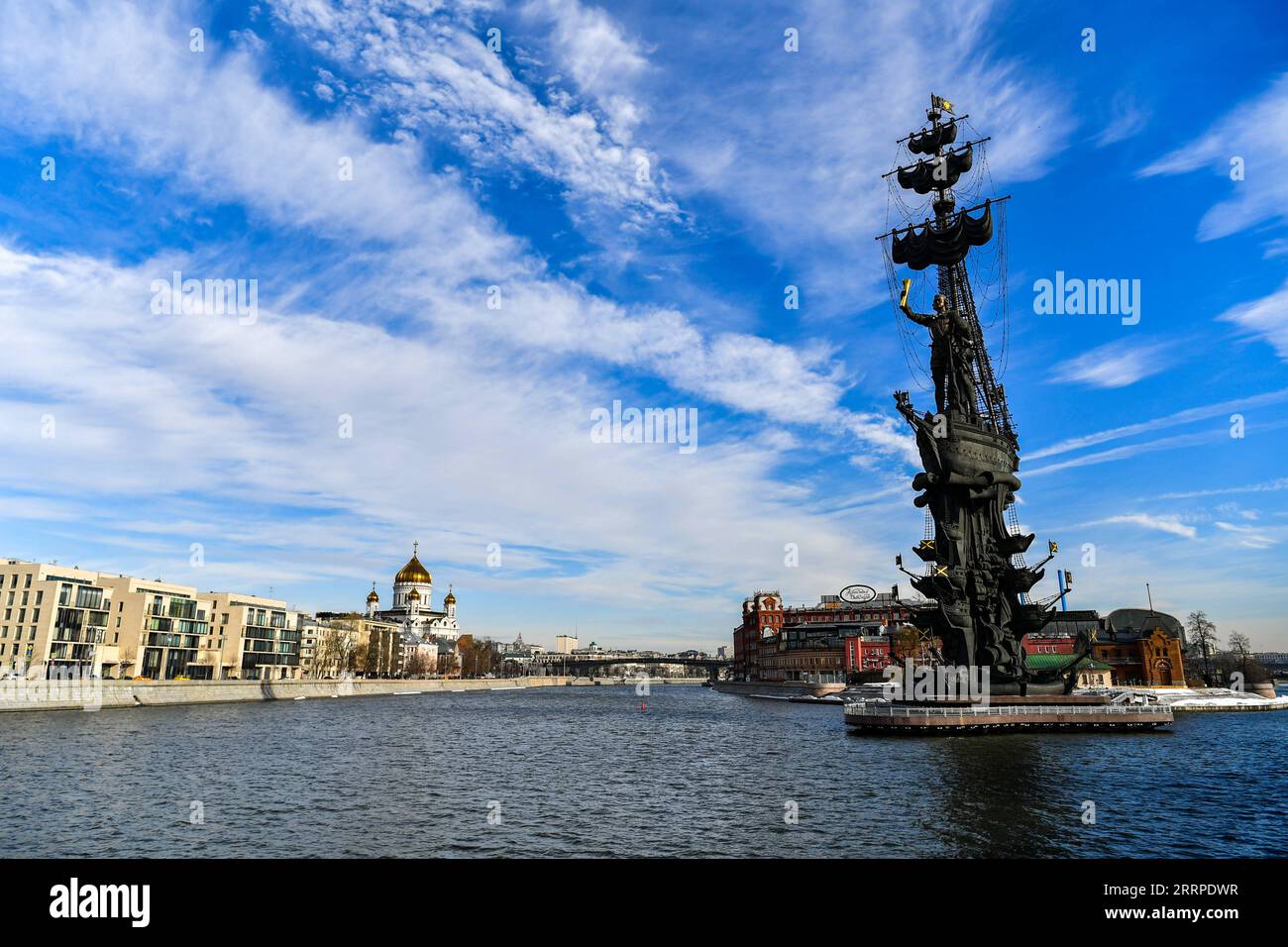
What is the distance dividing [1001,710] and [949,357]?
133 ft

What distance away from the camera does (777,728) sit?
78812mm

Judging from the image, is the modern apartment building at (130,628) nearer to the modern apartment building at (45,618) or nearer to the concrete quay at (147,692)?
the modern apartment building at (45,618)

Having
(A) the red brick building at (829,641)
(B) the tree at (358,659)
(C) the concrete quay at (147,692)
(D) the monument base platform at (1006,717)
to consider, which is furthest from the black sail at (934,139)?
(B) the tree at (358,659)

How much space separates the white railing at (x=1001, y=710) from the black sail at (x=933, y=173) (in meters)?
73.4

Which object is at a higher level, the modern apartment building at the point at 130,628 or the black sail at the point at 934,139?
the black sail at the point at 934,139

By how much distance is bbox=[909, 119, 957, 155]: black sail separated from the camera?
11106 centimetres

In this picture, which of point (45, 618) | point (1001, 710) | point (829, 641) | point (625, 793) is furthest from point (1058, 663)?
point (45, 618)

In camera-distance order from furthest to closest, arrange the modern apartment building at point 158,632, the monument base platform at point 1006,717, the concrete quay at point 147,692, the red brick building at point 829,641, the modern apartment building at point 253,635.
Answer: the red brick building at point 829,641, the modern apartment building at point 253,635, the modern apartment building at point 158,632, the concrete quay at point 147,692, the monument base platform at point 1006,717

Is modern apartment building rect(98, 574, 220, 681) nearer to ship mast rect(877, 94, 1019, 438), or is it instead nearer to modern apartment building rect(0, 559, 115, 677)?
modern apartment building rect(0, 559, 115, 677)

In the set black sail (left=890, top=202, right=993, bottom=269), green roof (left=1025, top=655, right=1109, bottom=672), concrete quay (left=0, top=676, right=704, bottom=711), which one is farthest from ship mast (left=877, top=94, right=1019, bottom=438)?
concrete quay (left=0, top=676, right=704, bottom=711)

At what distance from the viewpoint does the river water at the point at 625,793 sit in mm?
28031
